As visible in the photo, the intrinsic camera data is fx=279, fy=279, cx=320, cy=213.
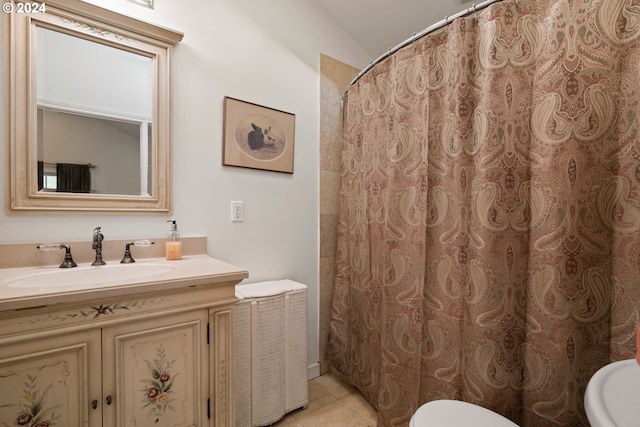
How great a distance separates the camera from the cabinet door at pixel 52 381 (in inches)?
31.4

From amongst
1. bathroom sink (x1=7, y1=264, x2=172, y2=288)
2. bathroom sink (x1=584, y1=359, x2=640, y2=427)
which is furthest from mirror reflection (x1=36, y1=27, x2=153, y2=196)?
bathroom sink (x1=584, y1=359, x2=640, y2=427)

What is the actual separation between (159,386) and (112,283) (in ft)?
1.39

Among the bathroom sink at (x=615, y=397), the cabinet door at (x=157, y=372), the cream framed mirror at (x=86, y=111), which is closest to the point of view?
the bathroom sink at (x=615, y=397)

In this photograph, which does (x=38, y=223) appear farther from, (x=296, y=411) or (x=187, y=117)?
(x=296, y=411)

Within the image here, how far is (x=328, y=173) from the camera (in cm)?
207

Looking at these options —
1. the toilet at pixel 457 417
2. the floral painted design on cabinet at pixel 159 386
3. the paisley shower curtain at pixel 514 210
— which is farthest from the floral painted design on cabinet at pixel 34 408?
the paisley shower curtain at pixel 514 210

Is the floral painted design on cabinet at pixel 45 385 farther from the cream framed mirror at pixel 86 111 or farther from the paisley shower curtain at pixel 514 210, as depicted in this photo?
the paisley shower curtain at pixel 514 210

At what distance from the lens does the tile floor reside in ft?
5.20

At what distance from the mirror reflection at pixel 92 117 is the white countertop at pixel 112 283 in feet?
1.19

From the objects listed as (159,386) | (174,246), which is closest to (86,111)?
(174,246)

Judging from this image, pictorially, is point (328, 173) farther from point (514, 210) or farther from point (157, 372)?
point (157, 372)

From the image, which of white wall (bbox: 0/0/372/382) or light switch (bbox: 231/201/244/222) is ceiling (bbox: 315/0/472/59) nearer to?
white wall (bbox: 0/0/372/382)

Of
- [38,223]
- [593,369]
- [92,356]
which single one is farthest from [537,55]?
[38,223]

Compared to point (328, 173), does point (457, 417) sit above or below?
below
